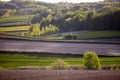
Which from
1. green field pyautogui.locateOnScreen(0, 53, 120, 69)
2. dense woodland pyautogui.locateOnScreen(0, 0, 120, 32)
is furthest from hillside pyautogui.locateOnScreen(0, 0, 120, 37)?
green field pyautogui.locateOnScreen(0, 53, 120, 69)

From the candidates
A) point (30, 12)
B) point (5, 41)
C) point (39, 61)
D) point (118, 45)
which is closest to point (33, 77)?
point (39, 61)

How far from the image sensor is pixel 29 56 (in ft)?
23.5

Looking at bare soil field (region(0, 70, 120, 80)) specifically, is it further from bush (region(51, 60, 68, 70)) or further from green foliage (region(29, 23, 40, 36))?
green foliage (region(29, 23, 40, 36))

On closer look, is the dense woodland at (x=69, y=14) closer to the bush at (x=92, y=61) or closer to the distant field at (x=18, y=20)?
the distant field at (x=18, y=20)

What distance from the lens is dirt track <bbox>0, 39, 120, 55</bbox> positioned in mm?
7215

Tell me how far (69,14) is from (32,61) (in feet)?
5.19

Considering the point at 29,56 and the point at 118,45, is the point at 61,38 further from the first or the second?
the point at 118,45

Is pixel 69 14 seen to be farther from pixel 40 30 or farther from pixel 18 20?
pixel 18 20

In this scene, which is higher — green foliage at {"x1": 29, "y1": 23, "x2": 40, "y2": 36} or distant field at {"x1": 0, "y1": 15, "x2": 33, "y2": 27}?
distant field at {"x1": 0, "y1": 15, "x2": 33, "y2": 27}

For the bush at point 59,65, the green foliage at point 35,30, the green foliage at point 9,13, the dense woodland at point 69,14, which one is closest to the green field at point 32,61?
the bush at point 59,65

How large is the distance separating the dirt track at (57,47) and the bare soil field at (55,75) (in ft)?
1.86

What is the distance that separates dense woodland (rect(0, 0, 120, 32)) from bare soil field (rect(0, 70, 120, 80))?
1160 millimetres

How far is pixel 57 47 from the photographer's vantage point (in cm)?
728

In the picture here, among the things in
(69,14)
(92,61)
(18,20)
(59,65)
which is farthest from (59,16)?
(92,61)
